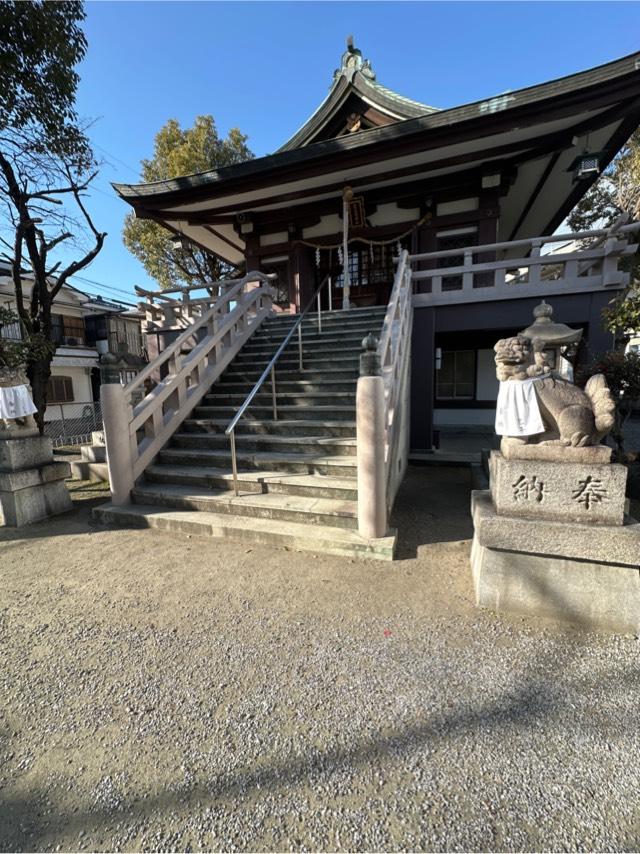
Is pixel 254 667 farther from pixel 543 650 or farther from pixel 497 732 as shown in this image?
pixel 543 650

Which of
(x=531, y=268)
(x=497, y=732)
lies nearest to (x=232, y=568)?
(x=497, y=732)

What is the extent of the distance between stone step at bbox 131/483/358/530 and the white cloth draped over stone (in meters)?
1.71

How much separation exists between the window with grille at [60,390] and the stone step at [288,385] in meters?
17.2

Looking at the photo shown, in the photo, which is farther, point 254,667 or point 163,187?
point 163,187

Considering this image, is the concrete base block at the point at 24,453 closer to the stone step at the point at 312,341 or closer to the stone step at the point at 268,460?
the stone step at the point at 268,460

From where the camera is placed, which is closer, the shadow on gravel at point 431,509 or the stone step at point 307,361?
the shadow on gravel at point 431,509

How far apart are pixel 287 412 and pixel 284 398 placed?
0.34 meters

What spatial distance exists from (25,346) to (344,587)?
7404 millimetres

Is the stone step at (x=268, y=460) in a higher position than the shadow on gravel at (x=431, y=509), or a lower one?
higher

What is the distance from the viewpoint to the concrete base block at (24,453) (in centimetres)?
454

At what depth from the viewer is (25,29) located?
19.3 feet

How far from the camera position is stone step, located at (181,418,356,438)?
4.91 meters

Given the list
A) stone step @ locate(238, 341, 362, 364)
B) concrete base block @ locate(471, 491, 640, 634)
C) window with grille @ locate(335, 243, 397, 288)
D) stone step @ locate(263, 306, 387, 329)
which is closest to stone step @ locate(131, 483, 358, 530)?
concrete base block @ locate(471, 491, 640, 634)

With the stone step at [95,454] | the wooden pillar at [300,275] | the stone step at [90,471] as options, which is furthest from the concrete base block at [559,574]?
the wooden pillar at [300,275]
